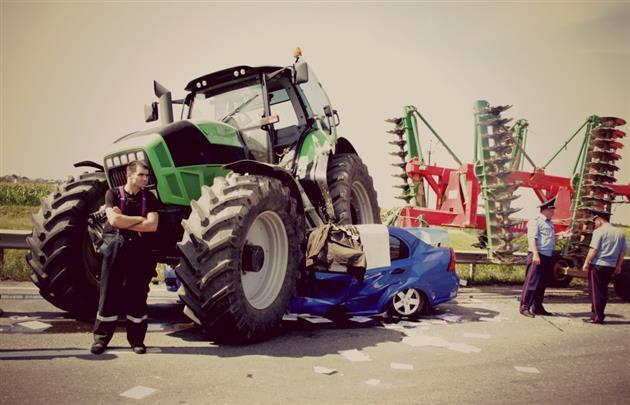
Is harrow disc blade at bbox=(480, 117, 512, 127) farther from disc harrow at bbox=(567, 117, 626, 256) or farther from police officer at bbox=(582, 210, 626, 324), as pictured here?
disc harrow at bbox=(567, 117, 626, 256)

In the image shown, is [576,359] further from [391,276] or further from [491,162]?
[491,162]

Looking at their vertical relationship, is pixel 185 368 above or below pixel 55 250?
below

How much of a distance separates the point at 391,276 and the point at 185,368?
3.21 metres

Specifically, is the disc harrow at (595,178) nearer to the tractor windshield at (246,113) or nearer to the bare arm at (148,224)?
the tractor windshield at (246,113)

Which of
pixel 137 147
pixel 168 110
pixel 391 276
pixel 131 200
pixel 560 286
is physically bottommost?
pixel 560 286

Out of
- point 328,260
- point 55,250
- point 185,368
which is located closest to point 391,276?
point 328,260

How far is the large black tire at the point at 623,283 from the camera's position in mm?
9369

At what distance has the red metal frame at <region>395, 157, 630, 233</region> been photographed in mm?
9234

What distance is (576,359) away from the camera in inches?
188

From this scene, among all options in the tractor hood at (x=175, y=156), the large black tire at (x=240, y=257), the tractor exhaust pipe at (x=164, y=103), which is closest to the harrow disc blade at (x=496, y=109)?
the large black tire at (x=240, y=257)

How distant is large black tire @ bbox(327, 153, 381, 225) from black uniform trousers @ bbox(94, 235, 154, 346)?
2.95 metres

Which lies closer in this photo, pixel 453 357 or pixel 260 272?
pixel 453 357

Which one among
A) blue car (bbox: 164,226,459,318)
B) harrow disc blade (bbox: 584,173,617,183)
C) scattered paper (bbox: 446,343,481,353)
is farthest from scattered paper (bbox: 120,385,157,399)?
harrow disc blade (bbox: 584,173,617,183)

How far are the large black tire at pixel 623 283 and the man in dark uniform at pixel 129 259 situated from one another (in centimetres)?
935
